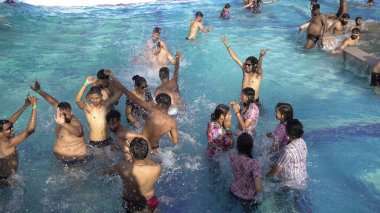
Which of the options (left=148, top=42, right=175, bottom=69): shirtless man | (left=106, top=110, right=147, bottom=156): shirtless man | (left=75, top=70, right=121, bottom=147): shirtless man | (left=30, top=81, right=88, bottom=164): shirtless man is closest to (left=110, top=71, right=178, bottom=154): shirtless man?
(left=106, top=110, right=147, bottom=156): shirtless man

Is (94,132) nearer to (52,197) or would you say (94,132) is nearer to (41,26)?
(52,197)

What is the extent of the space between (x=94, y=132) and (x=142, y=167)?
1909mm

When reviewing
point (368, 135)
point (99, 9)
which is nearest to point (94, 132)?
point (368, 135)

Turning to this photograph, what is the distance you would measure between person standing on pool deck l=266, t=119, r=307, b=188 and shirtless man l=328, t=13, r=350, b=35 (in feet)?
28.7

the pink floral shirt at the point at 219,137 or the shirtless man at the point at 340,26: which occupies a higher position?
the shirtless man at the point at 340,26

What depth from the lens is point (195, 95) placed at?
8.58 meters

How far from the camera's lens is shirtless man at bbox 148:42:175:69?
9030 mm

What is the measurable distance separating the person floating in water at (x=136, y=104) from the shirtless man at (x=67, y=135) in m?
1.21

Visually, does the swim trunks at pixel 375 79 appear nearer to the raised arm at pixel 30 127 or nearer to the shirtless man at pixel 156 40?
the shirtless man at pixel 156 40

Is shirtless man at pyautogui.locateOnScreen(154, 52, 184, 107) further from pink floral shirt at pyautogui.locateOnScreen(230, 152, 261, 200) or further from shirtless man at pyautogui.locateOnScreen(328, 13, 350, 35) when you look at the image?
shirtless man at pyautogui.locateOnScreen(328, 13, 350, 35)

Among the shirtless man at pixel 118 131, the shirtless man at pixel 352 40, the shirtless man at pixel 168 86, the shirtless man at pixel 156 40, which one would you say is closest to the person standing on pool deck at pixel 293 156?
the shirtless man at pixel 118 131

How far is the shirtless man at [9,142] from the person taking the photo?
4484 mm

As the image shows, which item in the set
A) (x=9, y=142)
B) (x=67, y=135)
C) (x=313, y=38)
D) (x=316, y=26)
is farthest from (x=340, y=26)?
(x=9, y=142)

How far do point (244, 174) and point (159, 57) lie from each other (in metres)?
5.70
